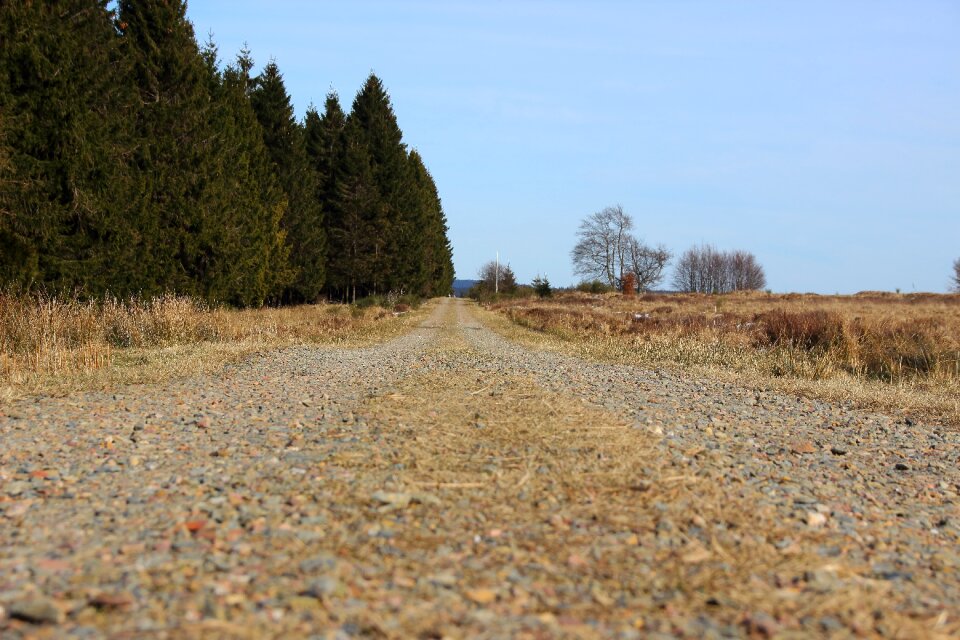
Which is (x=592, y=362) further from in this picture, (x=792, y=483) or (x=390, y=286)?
(x=390, y=286)

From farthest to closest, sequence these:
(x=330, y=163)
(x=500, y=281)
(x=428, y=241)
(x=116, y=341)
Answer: (x=500, y=281)
(x=428, y=241)
(x=330, y=163)
(x=116, y=341)

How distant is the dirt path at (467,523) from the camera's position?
7.42 ft

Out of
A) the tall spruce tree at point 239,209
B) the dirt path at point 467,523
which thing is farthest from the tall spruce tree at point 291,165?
Answer: the dirt path at point 467,523

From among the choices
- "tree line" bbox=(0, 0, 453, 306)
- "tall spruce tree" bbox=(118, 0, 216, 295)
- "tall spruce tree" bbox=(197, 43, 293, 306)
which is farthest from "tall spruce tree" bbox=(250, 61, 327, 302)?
"tall spruce tree" bbox=(118, 0, 216, 295)

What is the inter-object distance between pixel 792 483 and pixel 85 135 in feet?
51.1

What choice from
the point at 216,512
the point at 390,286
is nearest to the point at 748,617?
the point at 216,512

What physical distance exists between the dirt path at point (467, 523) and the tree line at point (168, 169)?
390 inches

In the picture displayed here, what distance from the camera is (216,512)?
3193 mm

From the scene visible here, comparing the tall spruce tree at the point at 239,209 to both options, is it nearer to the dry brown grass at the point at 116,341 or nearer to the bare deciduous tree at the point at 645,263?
the dry brown grass at the point at 116,341

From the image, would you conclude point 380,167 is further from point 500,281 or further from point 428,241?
point 500,281

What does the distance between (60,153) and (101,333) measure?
189 inches

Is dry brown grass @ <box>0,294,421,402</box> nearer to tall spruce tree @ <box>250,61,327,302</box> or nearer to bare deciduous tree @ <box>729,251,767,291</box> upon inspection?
tall spruce tree @ <box>250,61,327,302</box>

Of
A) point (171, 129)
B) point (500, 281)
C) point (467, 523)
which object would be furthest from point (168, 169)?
point (500, 281)

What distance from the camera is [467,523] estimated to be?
313 centimetres
